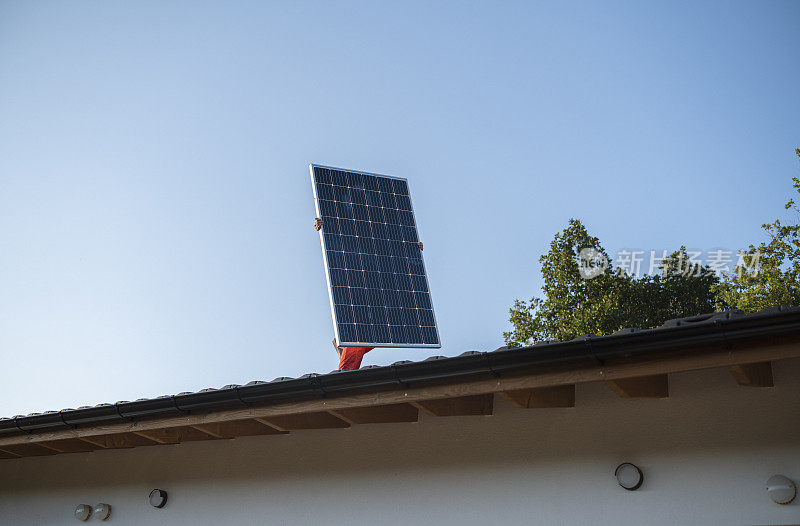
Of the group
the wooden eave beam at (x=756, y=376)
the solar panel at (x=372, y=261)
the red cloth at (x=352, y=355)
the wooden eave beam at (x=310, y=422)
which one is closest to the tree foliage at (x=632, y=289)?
the solar panel at (x=372, y=261)

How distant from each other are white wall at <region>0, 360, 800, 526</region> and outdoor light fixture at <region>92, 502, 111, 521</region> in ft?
0.24

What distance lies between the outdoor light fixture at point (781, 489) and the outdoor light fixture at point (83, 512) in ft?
18.8

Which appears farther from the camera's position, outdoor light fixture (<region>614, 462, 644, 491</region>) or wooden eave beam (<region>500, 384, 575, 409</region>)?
wooden eave beam (<region>500, 384, 575, 409</region>)

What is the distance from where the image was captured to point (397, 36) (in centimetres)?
1884

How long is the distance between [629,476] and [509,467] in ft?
2.65

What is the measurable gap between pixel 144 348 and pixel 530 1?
45.6ft

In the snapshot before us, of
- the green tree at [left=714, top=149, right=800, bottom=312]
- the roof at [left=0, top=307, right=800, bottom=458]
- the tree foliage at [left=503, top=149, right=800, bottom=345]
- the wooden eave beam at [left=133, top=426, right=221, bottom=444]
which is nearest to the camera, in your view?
the roof at [left=0, top=307, right=800, bottom=458]

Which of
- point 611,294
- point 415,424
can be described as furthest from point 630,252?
point 415,424

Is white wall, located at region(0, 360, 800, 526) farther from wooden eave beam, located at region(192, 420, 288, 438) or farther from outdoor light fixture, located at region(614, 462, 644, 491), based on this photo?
wooden eave beam, located at region(192, 420, 288, 438)

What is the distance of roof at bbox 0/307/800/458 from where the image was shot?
3.46 metres

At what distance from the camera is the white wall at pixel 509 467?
13.2 feet

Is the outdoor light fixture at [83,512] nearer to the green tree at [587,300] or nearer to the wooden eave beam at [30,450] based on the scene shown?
the wooden eave beam at [30,450]

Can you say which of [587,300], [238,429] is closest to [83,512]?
[238,429]
